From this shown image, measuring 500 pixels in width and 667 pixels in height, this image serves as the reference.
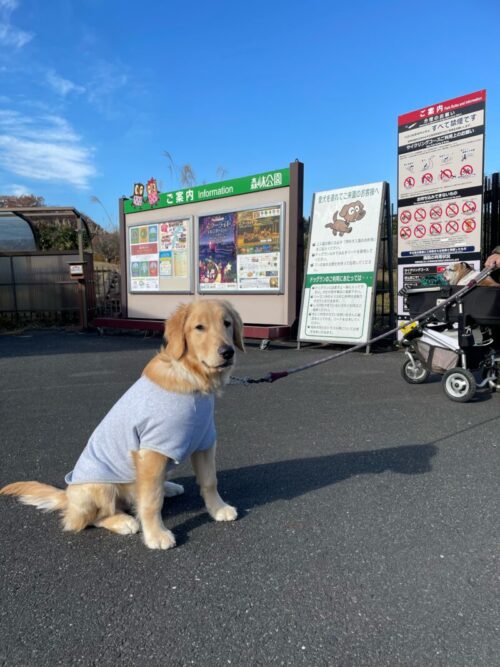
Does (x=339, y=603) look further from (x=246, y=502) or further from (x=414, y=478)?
(x=414, y=478)

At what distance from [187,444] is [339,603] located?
1.03 meters

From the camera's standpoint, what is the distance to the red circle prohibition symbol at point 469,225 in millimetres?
7965

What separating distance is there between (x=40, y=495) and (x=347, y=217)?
7.60 meters

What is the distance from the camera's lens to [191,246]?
11.1m

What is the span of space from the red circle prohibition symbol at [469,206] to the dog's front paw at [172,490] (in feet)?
24.0

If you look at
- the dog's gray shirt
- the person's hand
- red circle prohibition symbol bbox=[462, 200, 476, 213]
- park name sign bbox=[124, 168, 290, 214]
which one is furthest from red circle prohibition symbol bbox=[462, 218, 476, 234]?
the dog's gray shirt

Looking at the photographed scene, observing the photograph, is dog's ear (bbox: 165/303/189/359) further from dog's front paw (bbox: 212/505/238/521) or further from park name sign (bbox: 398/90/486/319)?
park name sign (bbox: 398/90/486/319)

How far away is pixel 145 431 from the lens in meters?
2.38

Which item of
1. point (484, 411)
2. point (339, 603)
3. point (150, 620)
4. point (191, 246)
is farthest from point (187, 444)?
point (191, 246)

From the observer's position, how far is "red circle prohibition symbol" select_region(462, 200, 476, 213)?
7.96 m

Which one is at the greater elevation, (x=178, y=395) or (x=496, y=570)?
(x=178, y=395)

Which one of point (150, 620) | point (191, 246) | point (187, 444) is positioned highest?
point (191, 246)

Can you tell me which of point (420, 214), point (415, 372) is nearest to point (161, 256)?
point (420, 214)

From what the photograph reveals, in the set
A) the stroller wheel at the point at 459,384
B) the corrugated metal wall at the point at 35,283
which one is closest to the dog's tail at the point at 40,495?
the stroller wheel at the point at 459,384
